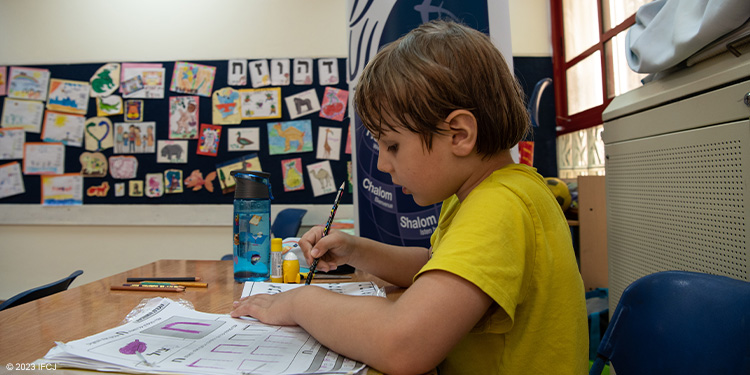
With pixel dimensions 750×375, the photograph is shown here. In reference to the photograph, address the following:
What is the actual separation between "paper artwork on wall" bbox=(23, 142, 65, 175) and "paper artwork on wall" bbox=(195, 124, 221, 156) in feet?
3.30

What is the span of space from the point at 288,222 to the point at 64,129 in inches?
71.6

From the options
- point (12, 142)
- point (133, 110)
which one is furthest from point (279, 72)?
point (12, 142)

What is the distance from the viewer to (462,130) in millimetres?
624

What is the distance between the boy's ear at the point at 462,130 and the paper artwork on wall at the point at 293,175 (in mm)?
2590

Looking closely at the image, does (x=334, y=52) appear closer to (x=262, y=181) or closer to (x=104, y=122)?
(x=104, y=122)

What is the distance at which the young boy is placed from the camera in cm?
49

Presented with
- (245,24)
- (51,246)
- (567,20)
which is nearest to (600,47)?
(567,20)

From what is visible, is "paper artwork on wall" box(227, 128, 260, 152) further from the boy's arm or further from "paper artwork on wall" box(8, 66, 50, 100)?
the boy's arm

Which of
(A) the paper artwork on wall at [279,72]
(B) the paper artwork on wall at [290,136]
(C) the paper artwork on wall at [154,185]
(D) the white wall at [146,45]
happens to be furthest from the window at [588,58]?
(C) the paper artwork on wall at [154,185]

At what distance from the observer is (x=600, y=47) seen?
264 cm

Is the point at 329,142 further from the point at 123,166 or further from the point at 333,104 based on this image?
the point at 123,166

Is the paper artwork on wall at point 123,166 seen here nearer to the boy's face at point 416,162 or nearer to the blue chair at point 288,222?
the blue chair at point 288,222

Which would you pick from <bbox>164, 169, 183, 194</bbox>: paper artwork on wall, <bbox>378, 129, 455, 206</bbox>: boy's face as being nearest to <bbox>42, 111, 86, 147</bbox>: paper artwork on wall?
<bbox>164, 169, 183, 194</bbox>: paper artwork on wall

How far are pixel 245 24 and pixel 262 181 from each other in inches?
101
